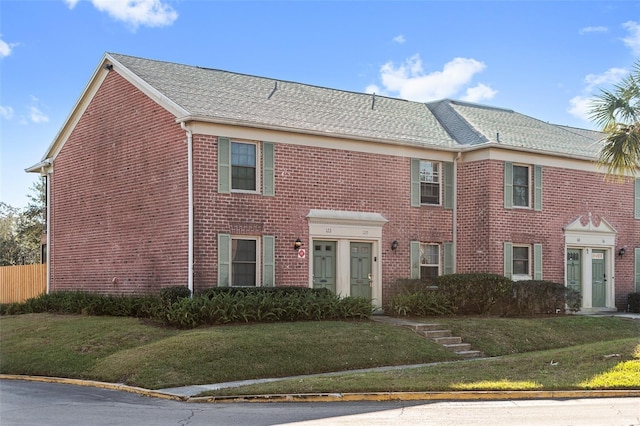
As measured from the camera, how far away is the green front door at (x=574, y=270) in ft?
89.4

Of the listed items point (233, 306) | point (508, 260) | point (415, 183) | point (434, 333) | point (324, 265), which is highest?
point (415, 183)

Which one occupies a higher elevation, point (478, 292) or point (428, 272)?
point (428, 272)

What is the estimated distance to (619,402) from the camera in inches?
507

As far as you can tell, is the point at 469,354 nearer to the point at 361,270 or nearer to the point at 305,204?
the point at 361,270

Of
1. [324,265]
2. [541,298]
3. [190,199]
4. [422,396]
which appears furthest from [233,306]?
[541,298]

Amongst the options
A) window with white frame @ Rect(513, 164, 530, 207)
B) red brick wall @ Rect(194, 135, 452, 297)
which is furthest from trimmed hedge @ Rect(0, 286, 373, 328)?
window with white frame @ Rect(513, 164, 530, 207)

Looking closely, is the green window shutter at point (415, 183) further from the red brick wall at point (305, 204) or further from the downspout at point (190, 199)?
the downspout at point (190, 199)

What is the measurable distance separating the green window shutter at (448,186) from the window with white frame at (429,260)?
140cm

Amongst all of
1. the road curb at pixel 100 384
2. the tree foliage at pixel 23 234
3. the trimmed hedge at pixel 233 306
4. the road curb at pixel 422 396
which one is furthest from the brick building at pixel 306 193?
the tree foliage at pixel 23 234

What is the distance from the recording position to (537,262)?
26.0 metres

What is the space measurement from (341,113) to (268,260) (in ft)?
20.5

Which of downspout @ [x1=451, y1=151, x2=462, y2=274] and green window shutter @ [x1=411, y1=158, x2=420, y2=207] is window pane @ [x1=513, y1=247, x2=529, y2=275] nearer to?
downspout @ [x1=451, y1=151, x2=462, y2=274]

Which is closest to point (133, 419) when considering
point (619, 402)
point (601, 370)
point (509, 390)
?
point (509, 390)

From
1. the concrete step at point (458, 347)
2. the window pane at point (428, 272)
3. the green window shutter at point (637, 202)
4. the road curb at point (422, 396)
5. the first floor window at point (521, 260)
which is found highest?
the green window shutter at point (637, 202)
